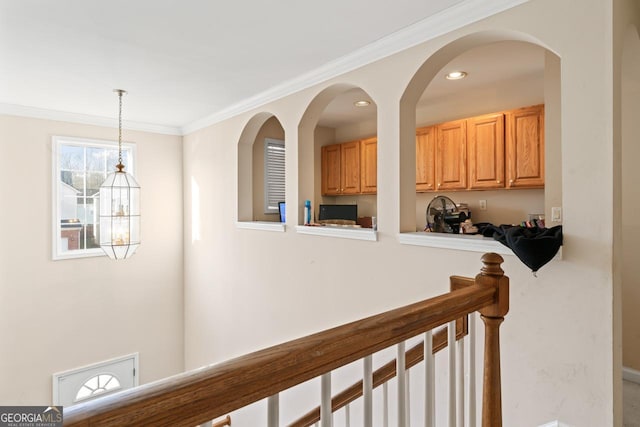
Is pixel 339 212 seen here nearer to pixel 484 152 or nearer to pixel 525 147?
pixel 484 152

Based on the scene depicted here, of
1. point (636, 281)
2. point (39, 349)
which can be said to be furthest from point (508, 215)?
point (39, 349)

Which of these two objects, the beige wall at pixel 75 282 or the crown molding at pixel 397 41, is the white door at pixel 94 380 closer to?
the beige wall at pixel 75 282

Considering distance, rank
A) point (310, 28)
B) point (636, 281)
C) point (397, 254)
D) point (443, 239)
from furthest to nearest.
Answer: point (636, 281) → point (397, 254) → point (310, 28) → point (443, 239)

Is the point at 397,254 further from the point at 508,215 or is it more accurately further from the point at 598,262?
the point at 508,215

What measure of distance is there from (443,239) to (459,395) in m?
1.01

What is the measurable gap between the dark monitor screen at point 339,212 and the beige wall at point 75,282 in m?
2.04

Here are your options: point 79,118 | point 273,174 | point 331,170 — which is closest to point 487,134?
point 331,170

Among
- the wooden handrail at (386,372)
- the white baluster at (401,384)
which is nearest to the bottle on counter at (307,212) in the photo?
the wooden handrail at (386,372)

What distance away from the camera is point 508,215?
11.8 feet

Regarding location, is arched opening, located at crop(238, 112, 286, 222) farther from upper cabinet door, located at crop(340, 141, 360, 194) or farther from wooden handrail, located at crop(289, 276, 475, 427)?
wooden handrail, located at crop(289, 276, 475, 427)

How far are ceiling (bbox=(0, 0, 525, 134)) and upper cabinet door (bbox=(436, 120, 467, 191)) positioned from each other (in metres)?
1.61

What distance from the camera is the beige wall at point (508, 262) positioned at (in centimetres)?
153

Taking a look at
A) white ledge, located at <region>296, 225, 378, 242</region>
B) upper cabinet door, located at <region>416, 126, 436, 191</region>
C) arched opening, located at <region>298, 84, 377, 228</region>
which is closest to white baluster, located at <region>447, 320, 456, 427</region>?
white ledge, located at <region>296, 225, 378, 242</region>

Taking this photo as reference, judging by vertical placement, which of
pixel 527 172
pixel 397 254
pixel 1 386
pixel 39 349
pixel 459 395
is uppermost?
pixel 527 172
